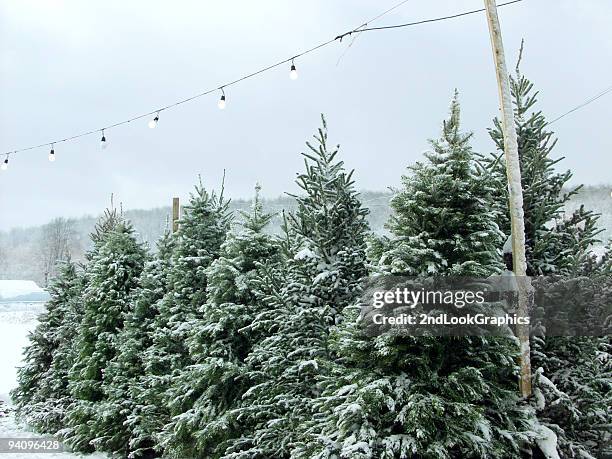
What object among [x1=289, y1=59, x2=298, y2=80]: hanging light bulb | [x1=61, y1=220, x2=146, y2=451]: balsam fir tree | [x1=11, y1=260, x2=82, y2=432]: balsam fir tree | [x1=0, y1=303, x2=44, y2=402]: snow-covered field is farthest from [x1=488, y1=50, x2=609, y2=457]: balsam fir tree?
[x1=0, y1=303, x2=44, y2=402]: snow-covered field

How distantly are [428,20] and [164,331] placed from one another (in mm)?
6093

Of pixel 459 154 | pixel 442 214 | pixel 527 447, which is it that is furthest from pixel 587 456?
pixel 459 154

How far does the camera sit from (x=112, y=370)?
10570 mm

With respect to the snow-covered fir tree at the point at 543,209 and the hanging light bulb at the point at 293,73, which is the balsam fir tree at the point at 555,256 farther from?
the hanging light bulb at the point at 293,73

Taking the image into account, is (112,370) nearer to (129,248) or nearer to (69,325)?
(129,248)

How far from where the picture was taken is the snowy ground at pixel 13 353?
10.9m

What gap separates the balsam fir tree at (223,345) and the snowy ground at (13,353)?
3.79 meters

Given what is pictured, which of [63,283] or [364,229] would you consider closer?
[364,229]

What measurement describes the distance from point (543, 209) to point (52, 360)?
12.7 m

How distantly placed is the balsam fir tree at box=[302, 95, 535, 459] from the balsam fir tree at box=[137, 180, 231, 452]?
3.89 m

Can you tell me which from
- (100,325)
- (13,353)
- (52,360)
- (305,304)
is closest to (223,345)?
(305,304)

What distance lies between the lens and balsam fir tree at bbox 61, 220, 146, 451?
35.8 ft

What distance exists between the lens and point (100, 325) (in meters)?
11.4

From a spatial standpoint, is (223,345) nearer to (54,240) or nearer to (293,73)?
(293,73)
